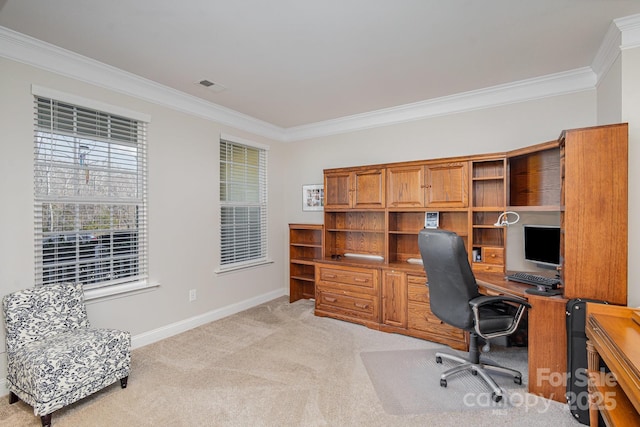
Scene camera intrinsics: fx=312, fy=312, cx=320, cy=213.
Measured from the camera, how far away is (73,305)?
2.48 m

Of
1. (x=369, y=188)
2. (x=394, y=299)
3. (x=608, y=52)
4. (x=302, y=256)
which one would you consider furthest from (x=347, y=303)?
(x=608, y=52)

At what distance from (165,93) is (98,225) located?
4.99 feet

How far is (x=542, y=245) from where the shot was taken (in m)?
2.85

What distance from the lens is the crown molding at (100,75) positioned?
236 centimetres

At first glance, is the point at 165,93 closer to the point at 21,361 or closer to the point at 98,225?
the point at 98,225

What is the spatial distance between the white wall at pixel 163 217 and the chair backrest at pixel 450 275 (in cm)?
261

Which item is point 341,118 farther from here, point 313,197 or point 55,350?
point 55,350

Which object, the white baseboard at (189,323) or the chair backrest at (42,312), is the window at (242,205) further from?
the chair backrest at (42,312)

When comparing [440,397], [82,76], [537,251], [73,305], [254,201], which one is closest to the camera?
[440,397]

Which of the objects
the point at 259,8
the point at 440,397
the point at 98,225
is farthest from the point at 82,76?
the point at 440,397

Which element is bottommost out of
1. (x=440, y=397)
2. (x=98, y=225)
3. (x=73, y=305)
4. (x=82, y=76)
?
(x=440, y=397)

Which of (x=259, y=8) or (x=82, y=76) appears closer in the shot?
(x=259, y=8)

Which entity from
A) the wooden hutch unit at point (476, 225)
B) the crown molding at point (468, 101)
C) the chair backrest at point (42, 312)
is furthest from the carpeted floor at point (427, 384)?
the crown molding at point (468, 101)

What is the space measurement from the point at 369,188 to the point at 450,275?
5.78ft
